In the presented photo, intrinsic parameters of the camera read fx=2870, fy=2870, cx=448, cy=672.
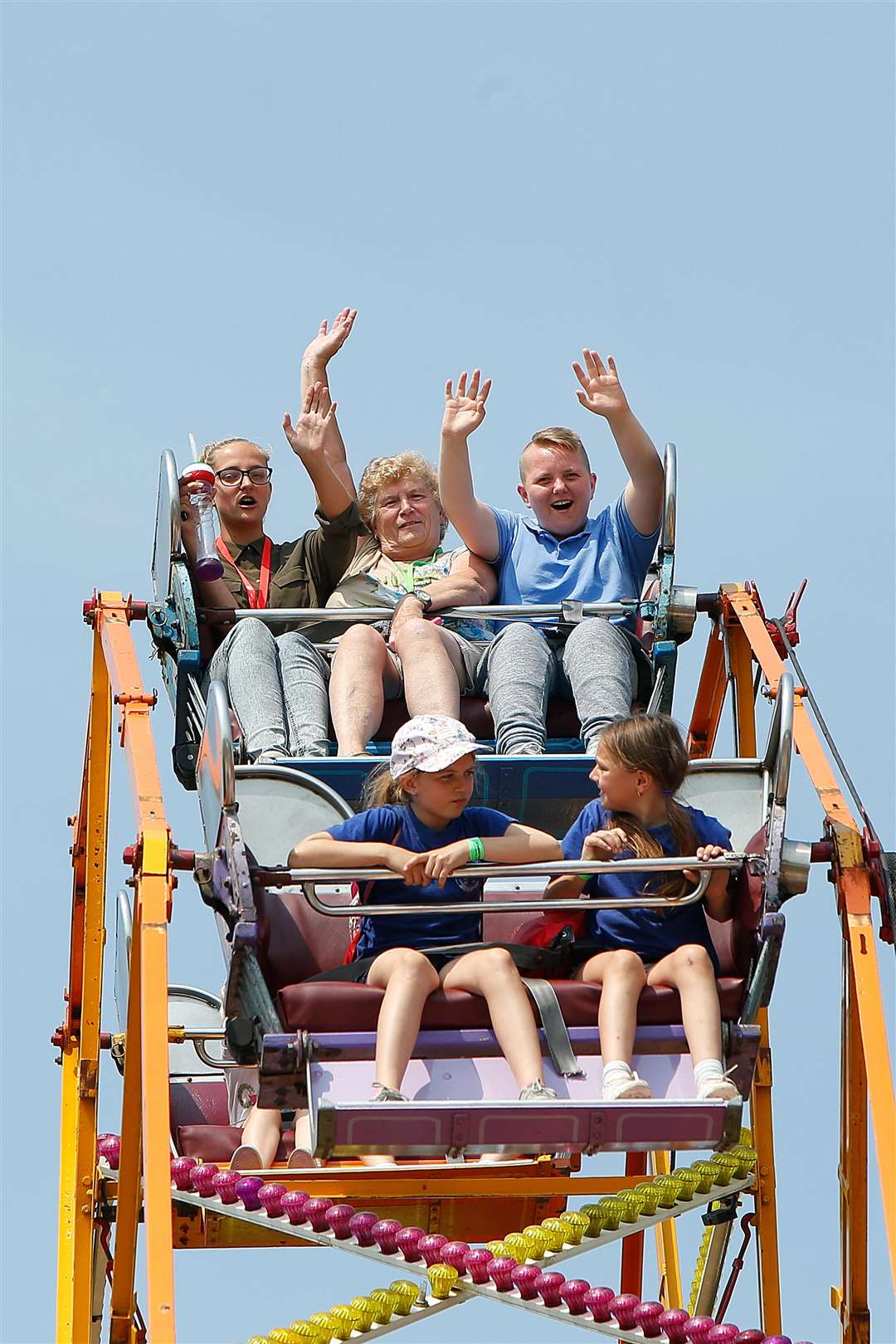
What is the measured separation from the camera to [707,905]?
10.7m

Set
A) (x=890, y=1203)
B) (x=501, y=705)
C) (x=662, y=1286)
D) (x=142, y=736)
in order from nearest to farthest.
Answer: (x=890, y=1203) → (x=142, y=736) → (x=501, y=705) → (x=662, y=1286)

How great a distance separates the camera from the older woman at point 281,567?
42.1 feet

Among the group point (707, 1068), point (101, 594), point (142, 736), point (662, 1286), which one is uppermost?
point (101, 594)

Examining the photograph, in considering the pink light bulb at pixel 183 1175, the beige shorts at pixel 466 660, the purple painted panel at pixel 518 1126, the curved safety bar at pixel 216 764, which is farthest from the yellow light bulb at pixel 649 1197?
the beige shorts at pixel 466 660

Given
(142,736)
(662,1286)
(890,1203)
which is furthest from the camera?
(662,1286)

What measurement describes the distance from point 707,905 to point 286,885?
1.59m

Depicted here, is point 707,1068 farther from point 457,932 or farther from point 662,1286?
point 662,1286

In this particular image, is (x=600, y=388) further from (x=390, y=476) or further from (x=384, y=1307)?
(x=384, y=1307)

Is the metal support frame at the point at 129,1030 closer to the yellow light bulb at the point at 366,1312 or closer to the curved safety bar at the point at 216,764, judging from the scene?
the curved safety bar at the point at 216,764

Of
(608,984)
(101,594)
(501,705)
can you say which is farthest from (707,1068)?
(101,594)

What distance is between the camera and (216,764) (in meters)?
10.7

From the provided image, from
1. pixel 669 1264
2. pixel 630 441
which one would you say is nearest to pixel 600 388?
pixel 630 441

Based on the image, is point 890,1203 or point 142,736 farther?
point 142,736

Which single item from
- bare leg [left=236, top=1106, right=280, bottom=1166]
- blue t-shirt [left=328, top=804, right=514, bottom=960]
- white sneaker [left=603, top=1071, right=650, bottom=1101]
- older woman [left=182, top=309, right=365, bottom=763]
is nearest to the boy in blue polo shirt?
older woman [left=182, top=309, right=365, bottom=763]
